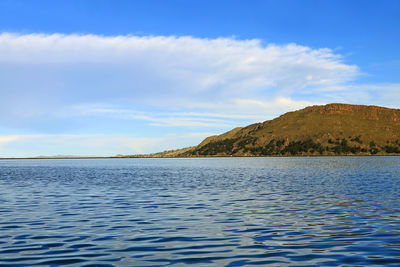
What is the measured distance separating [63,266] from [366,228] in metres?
16.3

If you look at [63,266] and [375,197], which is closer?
[63,266]

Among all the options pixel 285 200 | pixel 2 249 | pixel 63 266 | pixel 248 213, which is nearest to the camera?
pixel 63 266

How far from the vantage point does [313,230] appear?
21594 mm

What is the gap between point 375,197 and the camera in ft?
124

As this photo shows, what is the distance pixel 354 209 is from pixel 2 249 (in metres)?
24.0

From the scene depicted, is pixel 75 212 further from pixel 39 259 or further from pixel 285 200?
pixel 285 200

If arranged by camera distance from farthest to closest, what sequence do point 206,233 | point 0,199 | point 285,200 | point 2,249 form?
1. point 0,199
2. point 285,200
3. point 206,233
4. point 2,249

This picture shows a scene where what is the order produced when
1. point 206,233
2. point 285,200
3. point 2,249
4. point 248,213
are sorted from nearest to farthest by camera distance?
point 2,249 < point 206,233 < point 248,213 < point 285,200

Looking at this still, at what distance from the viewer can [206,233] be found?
20.9 m

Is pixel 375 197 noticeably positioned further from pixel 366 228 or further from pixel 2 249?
pixel 2 249

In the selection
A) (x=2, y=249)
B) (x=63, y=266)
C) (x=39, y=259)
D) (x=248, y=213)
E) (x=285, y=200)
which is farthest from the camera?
(x=285, y=200)

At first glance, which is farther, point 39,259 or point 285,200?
point 285,200

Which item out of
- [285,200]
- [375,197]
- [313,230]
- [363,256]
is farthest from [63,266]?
[375,197]

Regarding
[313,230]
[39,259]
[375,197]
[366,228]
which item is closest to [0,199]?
[39,259]
